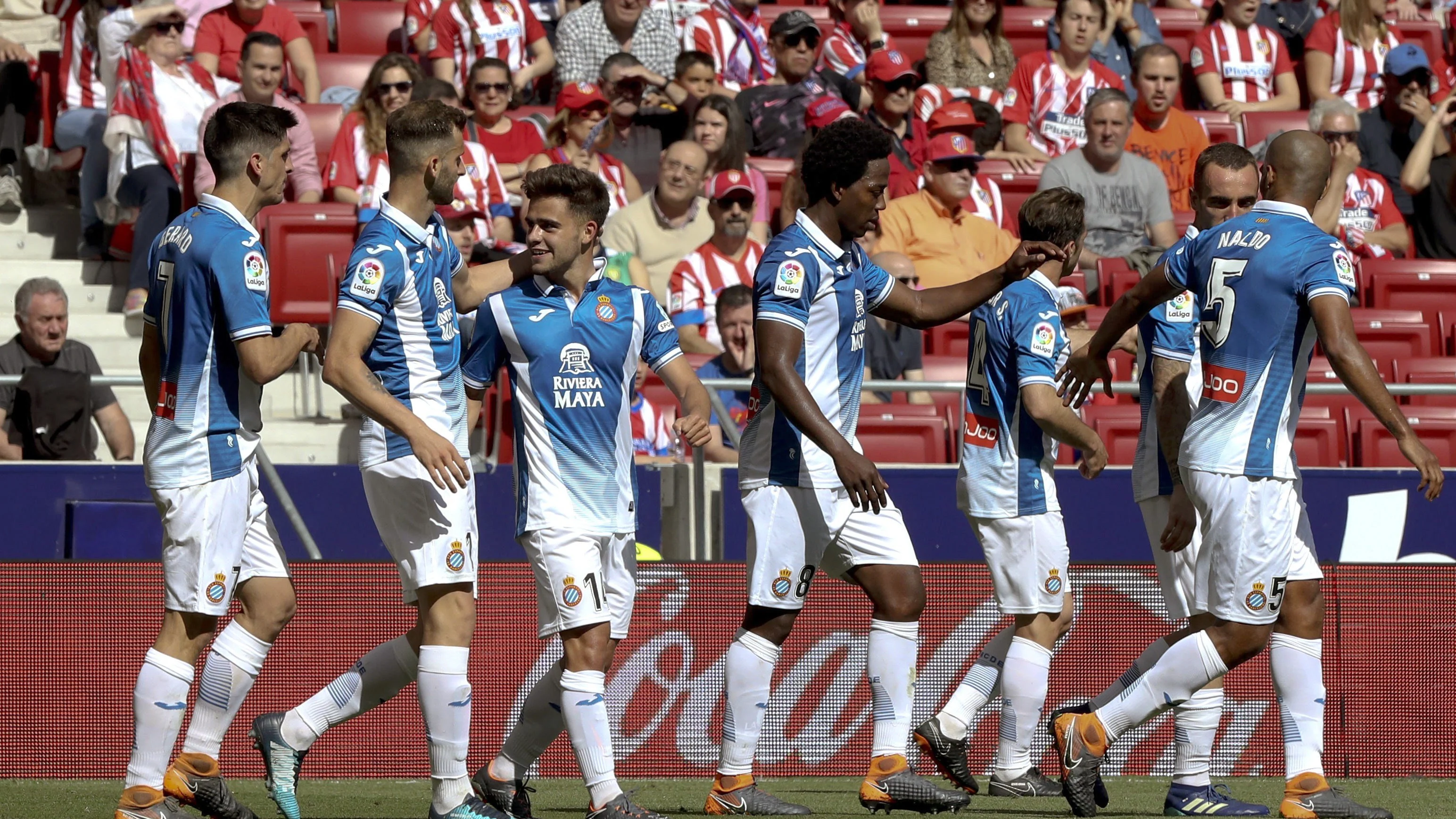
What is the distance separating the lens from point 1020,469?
6680 mm

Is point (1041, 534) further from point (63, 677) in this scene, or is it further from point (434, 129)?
point (63, 677)

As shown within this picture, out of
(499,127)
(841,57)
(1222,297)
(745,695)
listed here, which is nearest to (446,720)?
(745,695)

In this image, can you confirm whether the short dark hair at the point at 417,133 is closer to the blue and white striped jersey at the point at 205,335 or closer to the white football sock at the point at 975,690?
the blue and white striped jersey at the point at 205,335

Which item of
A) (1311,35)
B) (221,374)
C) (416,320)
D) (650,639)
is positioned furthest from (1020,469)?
(1311,35)

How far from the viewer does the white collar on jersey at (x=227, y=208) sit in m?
5.32

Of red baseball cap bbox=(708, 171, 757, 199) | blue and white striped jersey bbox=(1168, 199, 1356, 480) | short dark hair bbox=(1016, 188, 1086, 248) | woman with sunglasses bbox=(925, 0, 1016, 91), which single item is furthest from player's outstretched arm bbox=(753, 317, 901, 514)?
woman with sunglasses bbox=(925, 0, 1016, 91)

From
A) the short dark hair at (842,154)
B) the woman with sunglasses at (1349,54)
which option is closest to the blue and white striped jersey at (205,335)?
the short dark hair at (842,154)

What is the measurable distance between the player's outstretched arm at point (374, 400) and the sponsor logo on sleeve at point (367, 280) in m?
0.06

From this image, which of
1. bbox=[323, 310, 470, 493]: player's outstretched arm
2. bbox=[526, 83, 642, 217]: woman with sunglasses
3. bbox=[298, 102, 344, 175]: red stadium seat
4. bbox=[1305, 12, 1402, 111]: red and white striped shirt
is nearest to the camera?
bbox=[323, 310, 470, 493]: player's outstretched arm

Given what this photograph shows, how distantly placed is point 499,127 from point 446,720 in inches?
258

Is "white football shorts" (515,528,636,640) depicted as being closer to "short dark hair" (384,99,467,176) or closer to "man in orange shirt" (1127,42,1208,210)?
"short dark hair" (384,99,467,176)

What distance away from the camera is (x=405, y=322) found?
5.39 m

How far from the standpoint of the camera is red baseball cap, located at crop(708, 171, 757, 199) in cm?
1019

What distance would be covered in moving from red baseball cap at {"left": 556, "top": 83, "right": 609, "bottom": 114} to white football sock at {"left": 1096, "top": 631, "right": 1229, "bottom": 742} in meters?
6.21
